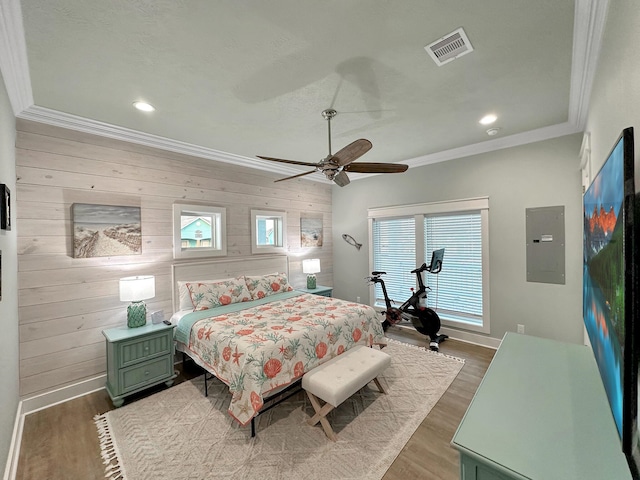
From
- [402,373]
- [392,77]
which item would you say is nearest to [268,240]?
[402,373]

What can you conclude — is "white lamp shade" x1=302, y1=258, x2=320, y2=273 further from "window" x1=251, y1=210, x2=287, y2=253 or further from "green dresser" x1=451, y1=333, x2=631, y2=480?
"green dresser" x1=451, y1=333, x2=631, y2=480

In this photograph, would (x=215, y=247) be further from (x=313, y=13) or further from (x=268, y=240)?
(x=313, y=13)

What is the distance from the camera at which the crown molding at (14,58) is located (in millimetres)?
1469

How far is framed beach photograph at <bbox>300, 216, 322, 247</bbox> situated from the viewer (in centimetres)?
506

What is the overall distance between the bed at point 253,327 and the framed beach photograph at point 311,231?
1055 mm

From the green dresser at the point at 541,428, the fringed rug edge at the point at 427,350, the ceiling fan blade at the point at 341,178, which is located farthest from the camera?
the fringed rug edge at the point at 427,350

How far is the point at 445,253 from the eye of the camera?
417cm

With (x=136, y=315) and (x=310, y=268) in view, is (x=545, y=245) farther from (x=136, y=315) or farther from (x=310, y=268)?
(x=136, y=315)

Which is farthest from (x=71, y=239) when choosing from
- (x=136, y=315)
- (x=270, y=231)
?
(x=270, y=231)

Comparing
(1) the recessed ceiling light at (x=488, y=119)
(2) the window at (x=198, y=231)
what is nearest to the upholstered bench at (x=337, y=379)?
(2) the window at (x=198, y=231)

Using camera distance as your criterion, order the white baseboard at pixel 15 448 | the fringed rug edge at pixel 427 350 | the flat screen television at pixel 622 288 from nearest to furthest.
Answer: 1. the flat screen television at pixel 622 288
2. the white baseboard at pixel 15 448
3. the fringed rug edge at pixel 427 350

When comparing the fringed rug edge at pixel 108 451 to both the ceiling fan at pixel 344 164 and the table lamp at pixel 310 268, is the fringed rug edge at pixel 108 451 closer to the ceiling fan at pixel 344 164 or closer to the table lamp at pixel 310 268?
the ceiling fan at pixel 344 164

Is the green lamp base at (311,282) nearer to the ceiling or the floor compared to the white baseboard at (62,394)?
nearer to the ceiling

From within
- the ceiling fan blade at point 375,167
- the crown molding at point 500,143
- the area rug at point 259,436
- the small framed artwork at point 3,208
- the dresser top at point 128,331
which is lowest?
the area rug at point 259,436
